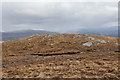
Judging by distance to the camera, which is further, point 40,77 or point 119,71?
point 119,71

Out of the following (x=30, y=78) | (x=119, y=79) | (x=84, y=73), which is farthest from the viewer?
(x=84, y=73)

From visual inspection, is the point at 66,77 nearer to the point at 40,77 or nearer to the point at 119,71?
the point at 40,77

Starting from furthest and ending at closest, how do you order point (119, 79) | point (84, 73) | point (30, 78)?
point (84, 73) < point (30, 78) < point (119, 79)

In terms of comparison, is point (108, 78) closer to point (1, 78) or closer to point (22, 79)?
point (22, 79)

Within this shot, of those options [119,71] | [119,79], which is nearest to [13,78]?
[119,79]

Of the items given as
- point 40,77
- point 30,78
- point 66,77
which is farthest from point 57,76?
point 30,78

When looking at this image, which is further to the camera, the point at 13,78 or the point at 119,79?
the point at 13,78

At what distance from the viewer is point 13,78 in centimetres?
1402

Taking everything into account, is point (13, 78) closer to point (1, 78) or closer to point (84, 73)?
point (1, 78)

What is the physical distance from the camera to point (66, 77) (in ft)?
44.4

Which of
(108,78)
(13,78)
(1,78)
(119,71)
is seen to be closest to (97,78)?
(108,78)

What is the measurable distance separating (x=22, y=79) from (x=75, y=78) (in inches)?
286

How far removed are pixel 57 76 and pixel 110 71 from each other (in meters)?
8.41

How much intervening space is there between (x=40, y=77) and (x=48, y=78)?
49.9 inches
